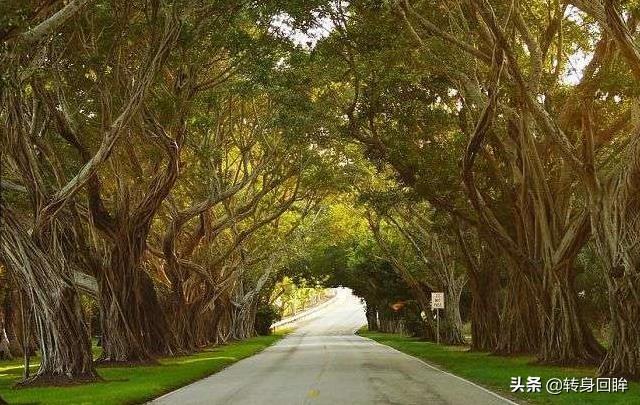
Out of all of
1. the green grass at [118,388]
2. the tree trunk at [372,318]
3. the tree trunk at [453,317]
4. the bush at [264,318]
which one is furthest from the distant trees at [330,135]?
the tree trunk at [372,318]

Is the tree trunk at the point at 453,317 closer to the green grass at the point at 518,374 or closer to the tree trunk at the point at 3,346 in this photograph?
the green grass at the point at 518,374

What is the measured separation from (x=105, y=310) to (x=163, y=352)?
523cm

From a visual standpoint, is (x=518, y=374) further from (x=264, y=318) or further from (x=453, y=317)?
(x=264, y=318)

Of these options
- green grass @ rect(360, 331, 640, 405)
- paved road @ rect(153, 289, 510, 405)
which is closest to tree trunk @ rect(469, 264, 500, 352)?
green grass @ rect(360, 331, 640, 405)

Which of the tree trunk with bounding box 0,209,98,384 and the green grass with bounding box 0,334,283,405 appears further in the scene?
the tree trunk with bounding box 0,209,98,384

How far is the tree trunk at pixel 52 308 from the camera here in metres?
16.7

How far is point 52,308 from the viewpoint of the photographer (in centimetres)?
1741

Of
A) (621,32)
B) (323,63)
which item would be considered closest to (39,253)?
(323,63)

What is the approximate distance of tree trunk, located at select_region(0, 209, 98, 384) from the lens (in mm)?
16656

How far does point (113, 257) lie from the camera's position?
81.4ft

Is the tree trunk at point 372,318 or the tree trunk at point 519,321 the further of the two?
the tree trunk at point 372,318

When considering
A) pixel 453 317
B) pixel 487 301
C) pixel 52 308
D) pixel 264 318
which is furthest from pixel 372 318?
pixel 52 308

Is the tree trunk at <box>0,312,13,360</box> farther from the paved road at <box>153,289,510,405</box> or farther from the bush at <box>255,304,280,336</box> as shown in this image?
the bush at <box>255,304,280,336</box>

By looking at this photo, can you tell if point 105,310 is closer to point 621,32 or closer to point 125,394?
point 125,394
